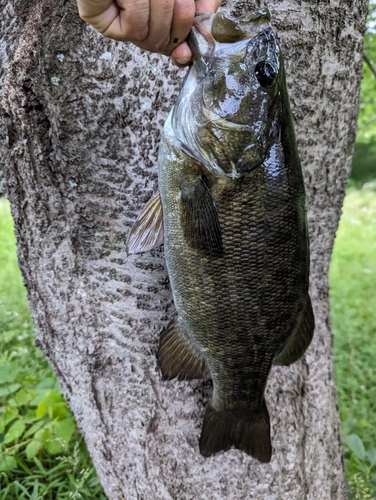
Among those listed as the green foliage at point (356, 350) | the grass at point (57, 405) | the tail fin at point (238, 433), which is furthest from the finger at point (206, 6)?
the green foliage at point (356, 350)

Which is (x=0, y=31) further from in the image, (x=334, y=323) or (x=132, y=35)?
(x=334, y=323)

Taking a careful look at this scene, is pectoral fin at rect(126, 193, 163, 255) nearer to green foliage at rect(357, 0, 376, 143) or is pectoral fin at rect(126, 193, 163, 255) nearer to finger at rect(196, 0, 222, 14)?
finger at rect(196, 0, 222, 14)

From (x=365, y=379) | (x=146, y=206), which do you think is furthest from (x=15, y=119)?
(x=365, y=379)

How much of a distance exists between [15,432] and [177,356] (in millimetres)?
1446

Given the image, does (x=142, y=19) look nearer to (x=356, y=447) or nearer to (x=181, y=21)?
(x=181, y=21)

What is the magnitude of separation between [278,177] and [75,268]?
82cm

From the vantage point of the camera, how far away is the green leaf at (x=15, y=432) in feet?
7.78

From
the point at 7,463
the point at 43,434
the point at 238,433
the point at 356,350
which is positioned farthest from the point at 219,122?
the point at 356,350

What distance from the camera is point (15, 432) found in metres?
2.41

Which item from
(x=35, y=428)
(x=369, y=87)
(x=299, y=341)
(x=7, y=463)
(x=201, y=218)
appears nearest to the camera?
(x=201, y=218)

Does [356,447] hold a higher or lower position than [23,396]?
lower

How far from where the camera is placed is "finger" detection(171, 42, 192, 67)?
1.18m

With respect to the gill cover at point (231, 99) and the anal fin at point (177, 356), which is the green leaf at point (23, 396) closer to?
the anal fin at point (177, 356)

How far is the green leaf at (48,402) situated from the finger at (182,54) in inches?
81.3
